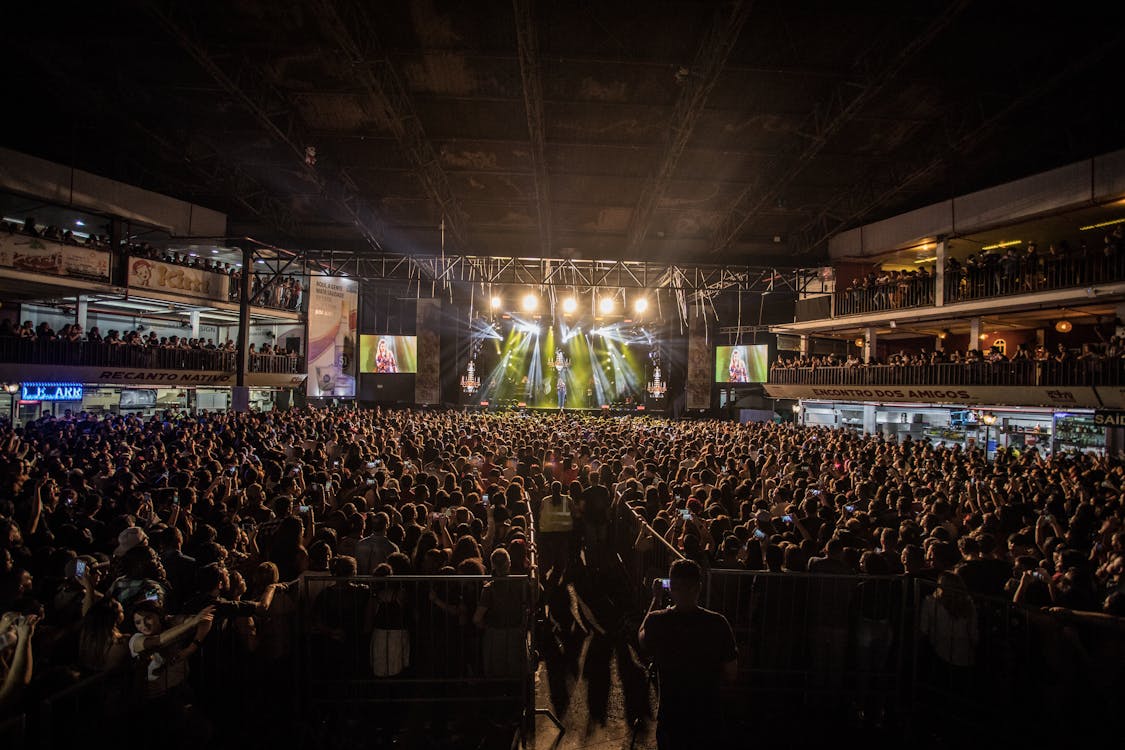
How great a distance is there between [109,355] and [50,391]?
197 cm

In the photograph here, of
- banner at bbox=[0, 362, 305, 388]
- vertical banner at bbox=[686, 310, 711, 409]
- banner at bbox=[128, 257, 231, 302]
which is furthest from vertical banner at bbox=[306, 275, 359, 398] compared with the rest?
vertical banner at bbox=[686, 310, 711, 409]

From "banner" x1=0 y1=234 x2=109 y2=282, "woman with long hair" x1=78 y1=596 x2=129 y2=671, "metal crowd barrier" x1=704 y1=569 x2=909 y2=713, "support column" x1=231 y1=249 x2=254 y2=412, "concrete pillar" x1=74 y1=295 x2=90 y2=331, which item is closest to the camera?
"woman with long hair" x1=78 y1=596 x2=129 y2=671

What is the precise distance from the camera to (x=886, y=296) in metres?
21.8

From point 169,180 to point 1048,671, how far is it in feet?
82.1

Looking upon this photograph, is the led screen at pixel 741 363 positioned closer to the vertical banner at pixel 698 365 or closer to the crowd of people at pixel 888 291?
the vertical banner at pixel 698 365

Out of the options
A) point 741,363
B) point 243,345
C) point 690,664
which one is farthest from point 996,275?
point 243,345

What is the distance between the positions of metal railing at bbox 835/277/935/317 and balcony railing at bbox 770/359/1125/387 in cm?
218

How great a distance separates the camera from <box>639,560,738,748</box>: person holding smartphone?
3246 mm

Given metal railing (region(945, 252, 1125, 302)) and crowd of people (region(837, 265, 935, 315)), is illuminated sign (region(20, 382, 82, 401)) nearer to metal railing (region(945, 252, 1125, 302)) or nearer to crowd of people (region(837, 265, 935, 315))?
crowd of people (region(837, 265, 935, 315))

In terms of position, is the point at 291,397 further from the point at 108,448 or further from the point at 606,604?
the point at 606,604

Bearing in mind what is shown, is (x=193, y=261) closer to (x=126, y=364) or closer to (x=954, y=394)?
(x=126, y=364)

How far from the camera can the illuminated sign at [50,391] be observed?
18.1 metres

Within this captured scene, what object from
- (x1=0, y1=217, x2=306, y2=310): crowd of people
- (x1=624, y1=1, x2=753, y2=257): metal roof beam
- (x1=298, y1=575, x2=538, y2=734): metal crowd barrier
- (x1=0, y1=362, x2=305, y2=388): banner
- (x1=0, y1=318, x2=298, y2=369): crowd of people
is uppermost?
(x1=624, y1=1, x2=753, y2=257): metal roof beam

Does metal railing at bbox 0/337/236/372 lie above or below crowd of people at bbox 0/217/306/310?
below
